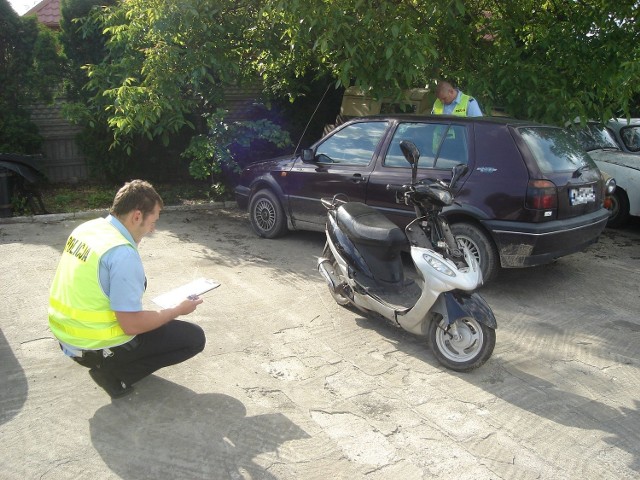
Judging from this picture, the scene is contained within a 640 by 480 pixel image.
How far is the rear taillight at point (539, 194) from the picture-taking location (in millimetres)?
5594

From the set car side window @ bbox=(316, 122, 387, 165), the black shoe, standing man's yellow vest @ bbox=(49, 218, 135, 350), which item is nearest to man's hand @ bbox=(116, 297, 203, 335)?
standing man's yellow vest @ bbox=(49, 218, 135, 350)

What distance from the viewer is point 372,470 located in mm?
3234

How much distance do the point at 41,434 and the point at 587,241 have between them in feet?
17.2

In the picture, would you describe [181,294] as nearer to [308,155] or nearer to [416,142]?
[416,142]

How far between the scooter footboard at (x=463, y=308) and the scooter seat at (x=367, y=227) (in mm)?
842

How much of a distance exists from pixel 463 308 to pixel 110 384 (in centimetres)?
242

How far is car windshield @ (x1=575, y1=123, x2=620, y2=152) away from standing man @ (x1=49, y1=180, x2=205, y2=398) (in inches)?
312

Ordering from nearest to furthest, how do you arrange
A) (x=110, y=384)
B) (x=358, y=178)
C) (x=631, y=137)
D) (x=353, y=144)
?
(x=110, y=384), (x=358, y=178), (x=353, y=144), (x=631, y=137)

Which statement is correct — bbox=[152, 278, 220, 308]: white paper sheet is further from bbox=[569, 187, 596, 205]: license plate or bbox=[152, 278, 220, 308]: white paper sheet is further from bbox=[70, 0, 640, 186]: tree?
bbox=[70, 0, 640, 186]: tree

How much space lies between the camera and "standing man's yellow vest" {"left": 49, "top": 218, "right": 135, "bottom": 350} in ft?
11.2

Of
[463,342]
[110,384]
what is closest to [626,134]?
[463,342]

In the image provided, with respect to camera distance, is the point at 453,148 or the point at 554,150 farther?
the point at 453,148

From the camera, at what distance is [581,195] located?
19.7ft

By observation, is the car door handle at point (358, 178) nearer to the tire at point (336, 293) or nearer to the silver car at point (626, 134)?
the tire at point (336, 293)
